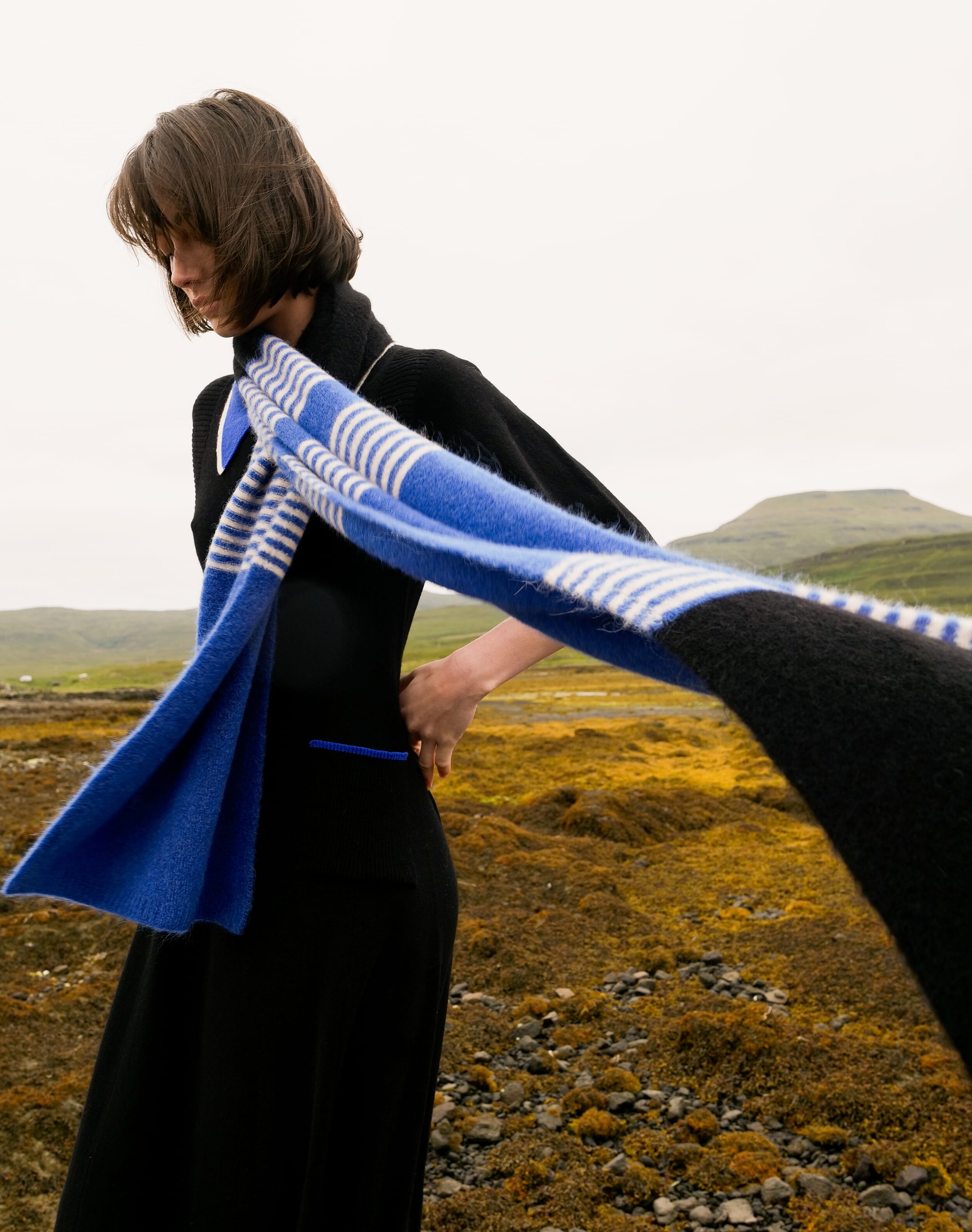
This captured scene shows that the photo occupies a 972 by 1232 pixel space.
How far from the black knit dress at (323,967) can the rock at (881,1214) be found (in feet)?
7.10

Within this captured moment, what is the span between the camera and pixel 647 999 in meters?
4.86

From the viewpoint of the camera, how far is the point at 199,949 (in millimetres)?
1674

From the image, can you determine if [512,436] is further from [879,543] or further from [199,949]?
[879,543]

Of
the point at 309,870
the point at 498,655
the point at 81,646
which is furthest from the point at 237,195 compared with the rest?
the point at 81,646

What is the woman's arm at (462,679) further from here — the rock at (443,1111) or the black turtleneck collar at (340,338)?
the rock at (443,1111)

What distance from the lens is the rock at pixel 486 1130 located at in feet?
11.8

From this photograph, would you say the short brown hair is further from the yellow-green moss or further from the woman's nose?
the yellow-green moss

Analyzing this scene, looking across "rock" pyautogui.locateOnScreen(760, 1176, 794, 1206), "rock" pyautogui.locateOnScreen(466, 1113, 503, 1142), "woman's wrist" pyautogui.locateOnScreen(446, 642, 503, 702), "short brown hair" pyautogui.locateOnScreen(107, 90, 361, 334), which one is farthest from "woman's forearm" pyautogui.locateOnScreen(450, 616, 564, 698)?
"rock" pyautogui.locateOnScreen(466, 1113, 503, 1142)

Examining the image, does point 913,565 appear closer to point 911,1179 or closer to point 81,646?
point 911,1179

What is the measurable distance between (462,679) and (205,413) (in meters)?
1.09

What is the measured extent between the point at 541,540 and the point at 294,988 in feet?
3.35

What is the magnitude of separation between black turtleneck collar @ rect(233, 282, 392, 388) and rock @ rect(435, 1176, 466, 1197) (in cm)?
323

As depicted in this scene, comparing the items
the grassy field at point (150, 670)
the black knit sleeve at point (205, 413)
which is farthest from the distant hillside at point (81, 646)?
the black knit sleeve at point (205, 413)

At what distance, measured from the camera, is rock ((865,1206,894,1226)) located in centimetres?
294
